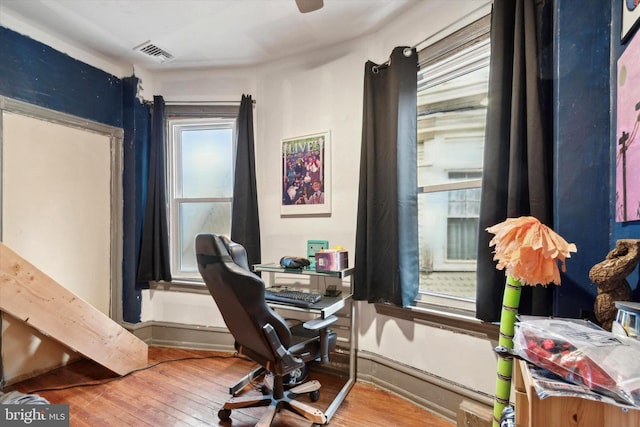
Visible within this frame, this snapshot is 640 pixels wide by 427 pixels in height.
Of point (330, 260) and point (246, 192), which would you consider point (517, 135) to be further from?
point (246, 192)

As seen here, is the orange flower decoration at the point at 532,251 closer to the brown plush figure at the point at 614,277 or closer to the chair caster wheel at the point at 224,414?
the brown plush figure at the point at 614,277

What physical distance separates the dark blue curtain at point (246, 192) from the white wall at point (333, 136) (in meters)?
0.09

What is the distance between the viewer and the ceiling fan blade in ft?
5.68

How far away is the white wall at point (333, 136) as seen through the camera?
5.76ft

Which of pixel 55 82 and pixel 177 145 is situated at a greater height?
→ pixel 55 82

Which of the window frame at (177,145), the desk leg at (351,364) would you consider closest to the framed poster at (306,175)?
the window frame at (177,145)

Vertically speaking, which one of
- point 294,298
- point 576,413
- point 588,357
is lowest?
point 294,298

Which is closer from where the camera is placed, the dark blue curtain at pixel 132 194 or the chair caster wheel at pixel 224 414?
the chair caster wheel at pixel 224 414

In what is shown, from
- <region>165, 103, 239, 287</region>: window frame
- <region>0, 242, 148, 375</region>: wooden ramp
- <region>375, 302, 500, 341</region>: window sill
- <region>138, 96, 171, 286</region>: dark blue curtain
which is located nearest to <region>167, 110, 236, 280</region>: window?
<region>165, 103, 239, 287</region>: window frame

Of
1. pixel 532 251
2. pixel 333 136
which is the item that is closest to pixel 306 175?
pixel 333 136

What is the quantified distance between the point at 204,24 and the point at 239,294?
196cm

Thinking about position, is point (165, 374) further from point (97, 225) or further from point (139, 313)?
point (97, 225)

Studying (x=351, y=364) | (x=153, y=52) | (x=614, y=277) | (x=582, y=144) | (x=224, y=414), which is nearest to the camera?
(x=614, y=277)

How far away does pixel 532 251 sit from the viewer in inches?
39.2
